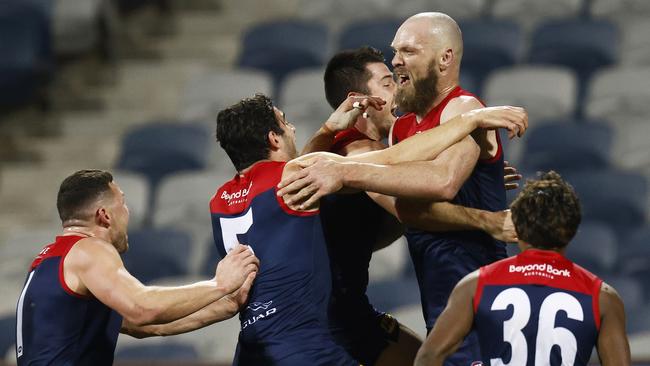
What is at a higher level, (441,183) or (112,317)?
(441,183)

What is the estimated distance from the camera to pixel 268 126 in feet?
13.9

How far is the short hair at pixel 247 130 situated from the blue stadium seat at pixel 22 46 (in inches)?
228

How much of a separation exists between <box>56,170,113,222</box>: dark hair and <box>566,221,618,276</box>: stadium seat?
3612mm

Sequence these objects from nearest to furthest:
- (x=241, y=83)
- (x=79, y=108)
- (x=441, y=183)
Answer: (x=441, y=183), (x=241, y=83), (x=79, y=108)

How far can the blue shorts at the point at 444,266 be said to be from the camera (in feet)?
13.8

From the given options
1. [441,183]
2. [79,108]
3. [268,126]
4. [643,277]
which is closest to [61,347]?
[268,126]

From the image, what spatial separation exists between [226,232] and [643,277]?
366 cm

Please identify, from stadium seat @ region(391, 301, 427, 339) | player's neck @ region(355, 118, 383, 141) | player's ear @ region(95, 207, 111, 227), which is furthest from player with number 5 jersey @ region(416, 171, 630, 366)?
stadium seat @ region(391, 301, 427, 339)

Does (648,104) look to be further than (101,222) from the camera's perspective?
Yes

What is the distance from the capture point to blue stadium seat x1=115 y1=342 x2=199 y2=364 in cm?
671

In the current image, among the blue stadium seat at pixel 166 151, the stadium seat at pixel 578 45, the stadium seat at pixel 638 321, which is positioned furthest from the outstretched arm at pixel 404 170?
the stadium seat at pixel 578 45

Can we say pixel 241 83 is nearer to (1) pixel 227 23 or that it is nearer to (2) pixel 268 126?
(1) pixel 227 23

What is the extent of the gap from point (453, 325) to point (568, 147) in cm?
437

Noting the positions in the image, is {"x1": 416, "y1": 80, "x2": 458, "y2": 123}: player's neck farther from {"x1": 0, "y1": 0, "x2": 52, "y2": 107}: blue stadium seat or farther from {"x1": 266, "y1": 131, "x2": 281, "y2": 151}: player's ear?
{"x1": 0, "y1": 0, "x2": 52, "y2": 107}: blue stadium seat
